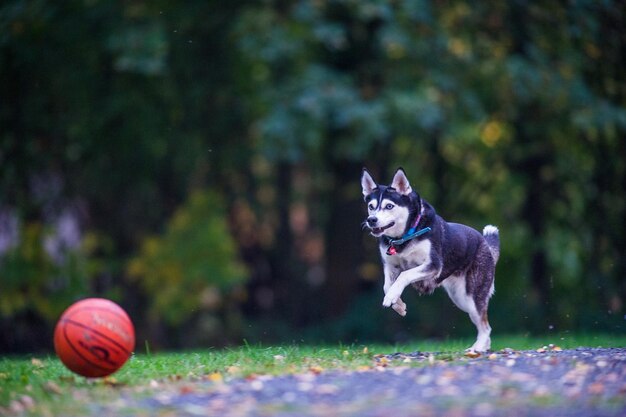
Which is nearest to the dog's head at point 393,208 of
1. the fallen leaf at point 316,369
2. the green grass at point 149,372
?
the green grass at point 149,372

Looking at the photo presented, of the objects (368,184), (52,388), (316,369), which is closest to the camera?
(52,388)

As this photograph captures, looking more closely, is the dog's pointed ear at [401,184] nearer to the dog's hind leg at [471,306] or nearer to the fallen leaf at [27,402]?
the dog's hind leg at [471,306]

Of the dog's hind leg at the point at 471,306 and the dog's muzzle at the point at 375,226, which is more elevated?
the dog's muzzle at the point at 375,226

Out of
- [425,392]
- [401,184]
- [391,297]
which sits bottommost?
[425,392]

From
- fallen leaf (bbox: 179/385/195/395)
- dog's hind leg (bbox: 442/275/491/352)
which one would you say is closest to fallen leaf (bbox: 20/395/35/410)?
fallen leaf (bbox: 179/385/195/395)

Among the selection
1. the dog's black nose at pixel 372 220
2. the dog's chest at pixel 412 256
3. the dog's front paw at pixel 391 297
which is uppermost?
the dog's black nose at pixel 372 220

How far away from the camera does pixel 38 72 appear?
20609mm

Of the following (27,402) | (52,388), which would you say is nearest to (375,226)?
(52,388)

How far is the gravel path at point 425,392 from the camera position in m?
6.84

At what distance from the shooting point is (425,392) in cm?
736

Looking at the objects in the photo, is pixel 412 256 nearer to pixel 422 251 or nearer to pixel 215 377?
pixel 422 251

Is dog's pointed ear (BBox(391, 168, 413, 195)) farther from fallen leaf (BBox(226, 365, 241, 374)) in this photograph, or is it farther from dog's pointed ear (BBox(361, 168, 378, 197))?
fallen leaf (BBox(226, 365, 241, 374))

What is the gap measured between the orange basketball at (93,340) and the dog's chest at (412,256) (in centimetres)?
291

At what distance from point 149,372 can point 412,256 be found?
283 cm
